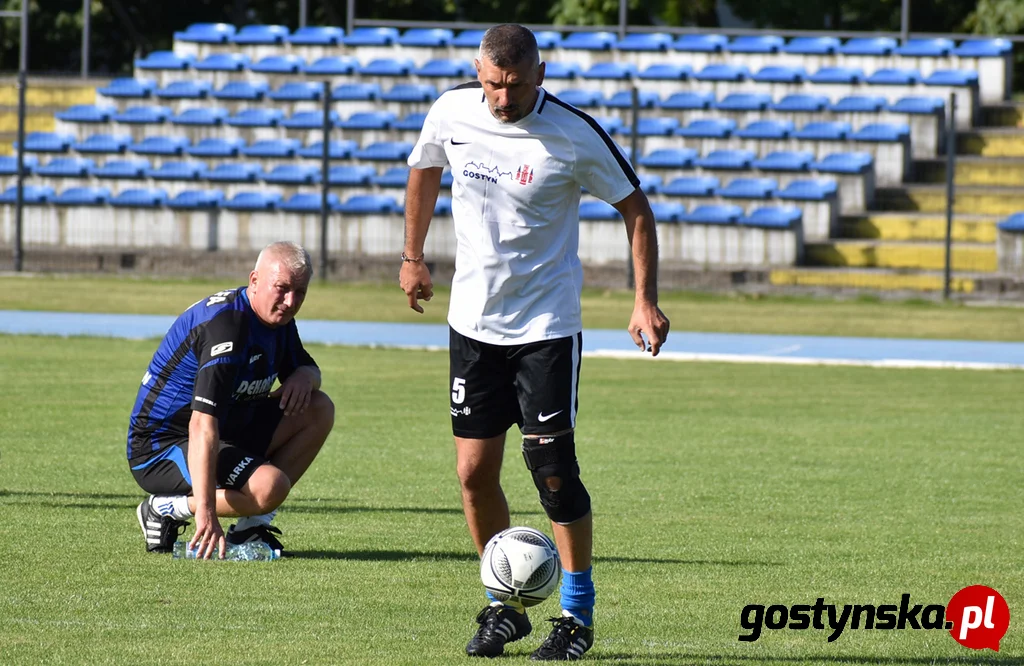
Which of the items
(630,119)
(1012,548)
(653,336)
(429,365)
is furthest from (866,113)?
(653,336)

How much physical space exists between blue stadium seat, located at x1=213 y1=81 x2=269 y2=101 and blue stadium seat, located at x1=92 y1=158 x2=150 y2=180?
2.16 metres

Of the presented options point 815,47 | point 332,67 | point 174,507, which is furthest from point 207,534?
point 332,67

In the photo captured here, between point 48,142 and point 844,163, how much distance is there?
48.8ft

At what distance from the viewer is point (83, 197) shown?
91.9 feet

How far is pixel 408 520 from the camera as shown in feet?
25.3

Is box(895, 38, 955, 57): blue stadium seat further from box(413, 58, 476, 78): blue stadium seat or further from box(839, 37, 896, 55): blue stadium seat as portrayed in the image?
box(413, 58, 476, 78): blue stadium seat

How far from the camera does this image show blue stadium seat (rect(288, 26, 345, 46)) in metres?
32.0

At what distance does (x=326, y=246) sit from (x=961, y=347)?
1098cm

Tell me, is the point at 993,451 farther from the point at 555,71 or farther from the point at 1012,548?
the point at 555,71

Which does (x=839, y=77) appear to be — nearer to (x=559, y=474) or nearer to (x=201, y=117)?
(x=201, y=117)

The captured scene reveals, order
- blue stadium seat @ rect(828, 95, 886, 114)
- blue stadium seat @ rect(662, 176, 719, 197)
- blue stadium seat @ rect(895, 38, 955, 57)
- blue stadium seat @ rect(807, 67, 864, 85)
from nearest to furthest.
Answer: blue stadium seat @ rect(662, 176, 719, 197)
blue stadium seat @ rect(828, 95, 886, 114)
blue stadium seat @ rect(807, 67, 864, 85)
blue stadium seat @ rect(895, 38, 955, 57)

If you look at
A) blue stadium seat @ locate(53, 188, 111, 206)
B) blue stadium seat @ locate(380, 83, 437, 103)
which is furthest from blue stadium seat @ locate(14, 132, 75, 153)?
blue stadium seat @ locate(380, 83, 437, 103)

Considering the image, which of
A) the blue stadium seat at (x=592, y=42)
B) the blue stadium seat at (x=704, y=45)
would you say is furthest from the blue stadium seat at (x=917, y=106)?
the blue stadium seat at (x=592, y=42)

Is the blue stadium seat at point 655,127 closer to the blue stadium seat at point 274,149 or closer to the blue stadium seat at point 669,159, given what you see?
the blue stadium seat at point 669,159
